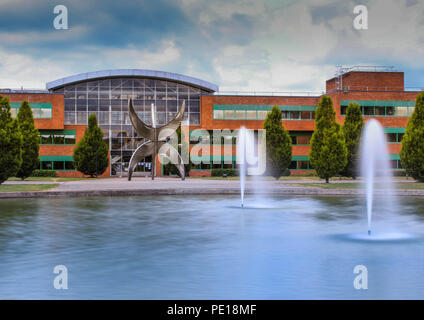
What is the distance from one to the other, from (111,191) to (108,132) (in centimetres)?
3521

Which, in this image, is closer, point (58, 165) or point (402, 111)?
point (58, 165)

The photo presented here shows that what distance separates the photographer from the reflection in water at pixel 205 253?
791 cm

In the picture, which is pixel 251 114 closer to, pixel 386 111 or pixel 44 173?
pixel 386 111

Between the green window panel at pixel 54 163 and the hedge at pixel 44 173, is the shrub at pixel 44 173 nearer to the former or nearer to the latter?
the hedge at pixel 44 173

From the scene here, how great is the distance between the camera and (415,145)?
111ft

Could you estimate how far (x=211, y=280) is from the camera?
27.7ft

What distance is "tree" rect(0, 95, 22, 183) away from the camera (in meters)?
28.4

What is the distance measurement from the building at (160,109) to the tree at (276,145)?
52.7 ft

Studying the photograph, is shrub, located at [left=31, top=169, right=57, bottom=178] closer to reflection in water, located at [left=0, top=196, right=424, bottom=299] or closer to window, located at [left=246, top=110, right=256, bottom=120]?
window, located at [left=246, top=110, right=256, bottom=120]

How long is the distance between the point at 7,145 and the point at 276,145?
2134cm

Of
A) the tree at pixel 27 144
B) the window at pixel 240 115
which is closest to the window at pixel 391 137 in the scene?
the window at pixel 240 115

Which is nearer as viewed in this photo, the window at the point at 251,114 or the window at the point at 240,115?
the window at the point at 240,115

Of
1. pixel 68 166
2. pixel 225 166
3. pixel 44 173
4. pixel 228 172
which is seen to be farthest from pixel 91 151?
pixel 225 166
